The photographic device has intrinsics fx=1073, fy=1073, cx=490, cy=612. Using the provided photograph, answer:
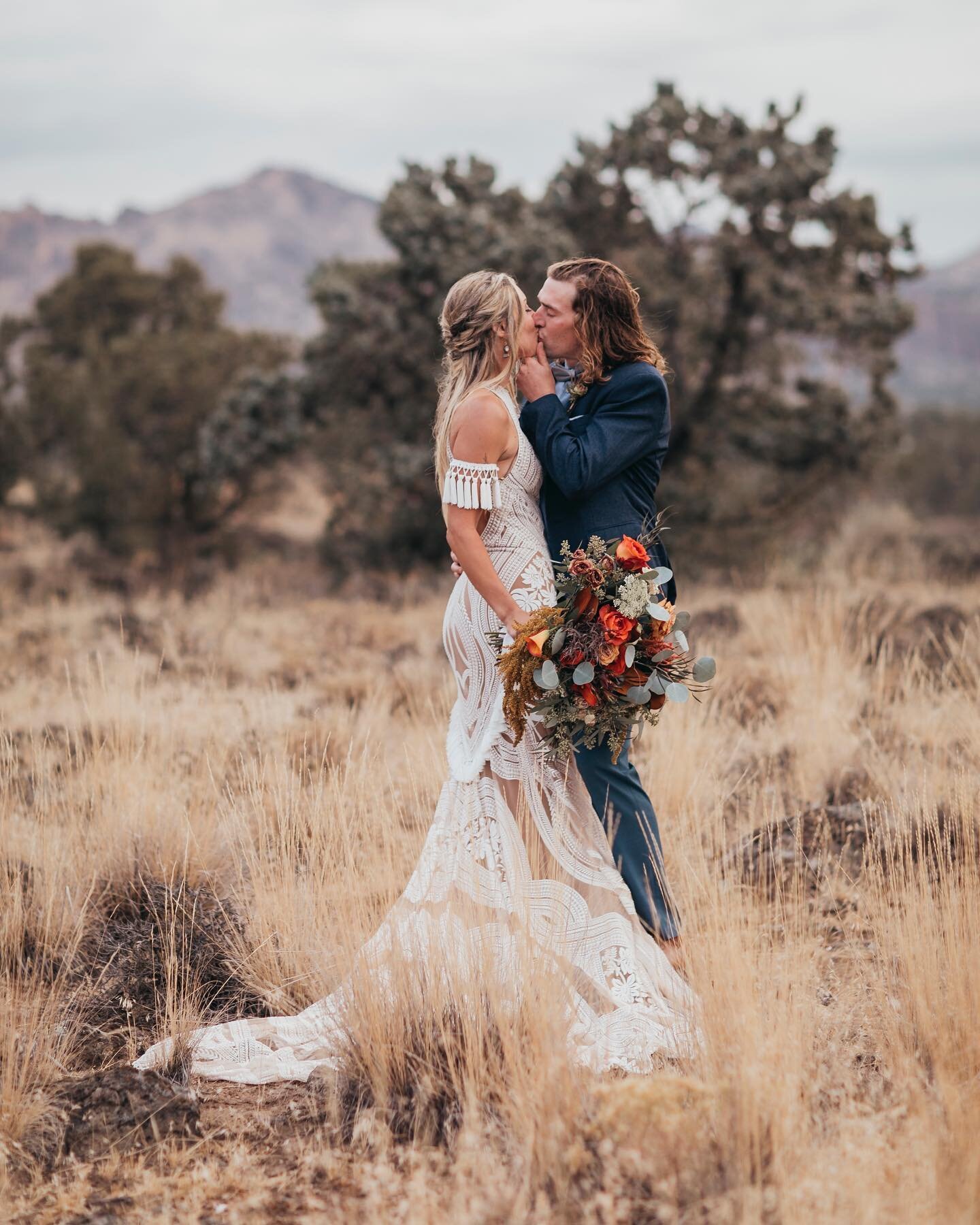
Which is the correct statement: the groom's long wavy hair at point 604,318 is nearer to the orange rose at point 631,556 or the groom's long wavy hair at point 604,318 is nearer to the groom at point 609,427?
the groom at point 609,427

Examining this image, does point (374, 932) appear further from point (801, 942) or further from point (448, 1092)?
point (801, 942)

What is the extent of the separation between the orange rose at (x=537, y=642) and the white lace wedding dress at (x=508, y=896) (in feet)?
1.44

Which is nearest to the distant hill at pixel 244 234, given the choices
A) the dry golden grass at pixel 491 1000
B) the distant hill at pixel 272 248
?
the distant hill at pixel 272 248

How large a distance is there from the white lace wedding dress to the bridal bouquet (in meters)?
0.32

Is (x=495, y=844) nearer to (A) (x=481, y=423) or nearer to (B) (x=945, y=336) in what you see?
(A) (x=481, y=423)

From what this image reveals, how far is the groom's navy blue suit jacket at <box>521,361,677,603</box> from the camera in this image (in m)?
3.51

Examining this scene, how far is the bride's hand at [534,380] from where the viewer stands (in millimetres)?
3680

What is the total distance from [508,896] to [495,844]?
0.58ft

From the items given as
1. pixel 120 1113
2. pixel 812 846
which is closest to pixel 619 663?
pixel 120 1113

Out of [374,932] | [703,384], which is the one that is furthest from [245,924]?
[703,384]

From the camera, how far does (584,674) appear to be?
3.21m

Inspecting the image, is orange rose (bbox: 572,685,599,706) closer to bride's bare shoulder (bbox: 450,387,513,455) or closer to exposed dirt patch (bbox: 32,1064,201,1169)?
bride's bare shoulder (bbox: 450,387,513,455)

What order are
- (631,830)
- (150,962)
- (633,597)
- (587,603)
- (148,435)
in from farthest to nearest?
(148,435)
(150,962)
(631,830)
(587,603)
(633,597)

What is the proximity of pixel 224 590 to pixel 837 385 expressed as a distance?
25.6 ft
